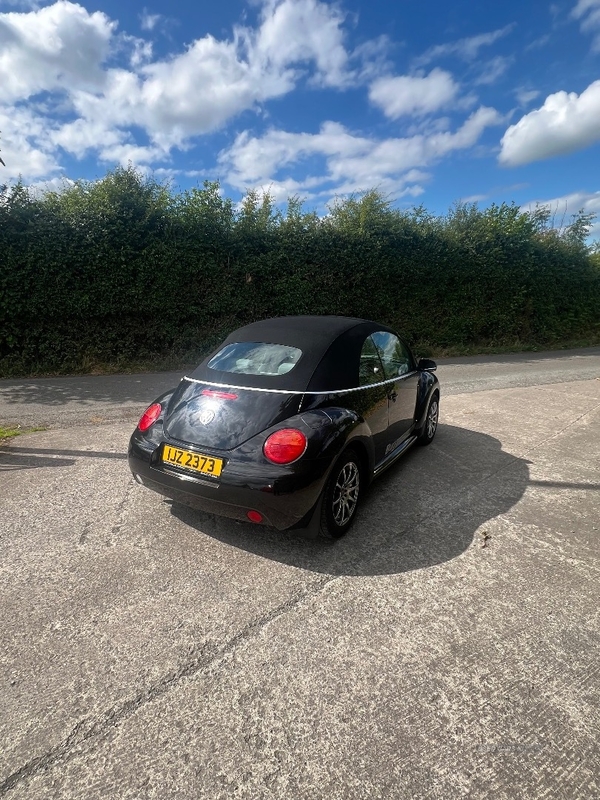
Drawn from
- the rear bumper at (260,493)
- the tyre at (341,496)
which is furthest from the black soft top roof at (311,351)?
the rear bumper at (260,493)

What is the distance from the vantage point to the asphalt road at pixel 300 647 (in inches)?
62.1

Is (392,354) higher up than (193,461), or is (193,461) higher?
(392,354)

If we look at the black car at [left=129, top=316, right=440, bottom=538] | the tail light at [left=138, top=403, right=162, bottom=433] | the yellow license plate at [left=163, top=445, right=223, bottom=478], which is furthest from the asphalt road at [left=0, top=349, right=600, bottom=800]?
the tail light at [left=138, top=403, right=162, bottom=433]

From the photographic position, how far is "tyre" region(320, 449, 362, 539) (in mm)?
2881

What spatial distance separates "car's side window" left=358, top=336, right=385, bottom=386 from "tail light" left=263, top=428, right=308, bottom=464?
92cm

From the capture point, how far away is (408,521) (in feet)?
10.9

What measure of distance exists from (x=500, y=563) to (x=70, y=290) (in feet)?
29.0

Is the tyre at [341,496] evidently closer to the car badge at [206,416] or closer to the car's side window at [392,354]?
the car badge at [206,416]

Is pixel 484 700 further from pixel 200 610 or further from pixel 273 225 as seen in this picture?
pixel 273 225

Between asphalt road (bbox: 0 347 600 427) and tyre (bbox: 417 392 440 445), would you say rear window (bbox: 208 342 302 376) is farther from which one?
asphalt road (bbox: 0 347 600 427)

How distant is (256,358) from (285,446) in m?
1.03

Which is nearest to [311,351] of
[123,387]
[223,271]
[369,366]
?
[369,366]

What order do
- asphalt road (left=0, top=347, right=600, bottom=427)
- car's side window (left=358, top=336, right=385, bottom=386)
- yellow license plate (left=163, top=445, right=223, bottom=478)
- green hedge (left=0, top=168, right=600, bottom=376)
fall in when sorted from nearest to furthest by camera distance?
yellow license plate (left=163, top=445, right=223, bottom=478) → car's side window (left=358, top=336, right=385, bottom=386) → asphalt road (left=0, top=347, right=600, bottom=427) → green hedge (left=0, top=168, right=600, bottom=376)

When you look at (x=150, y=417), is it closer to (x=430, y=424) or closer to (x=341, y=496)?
(x=341, y=496)
